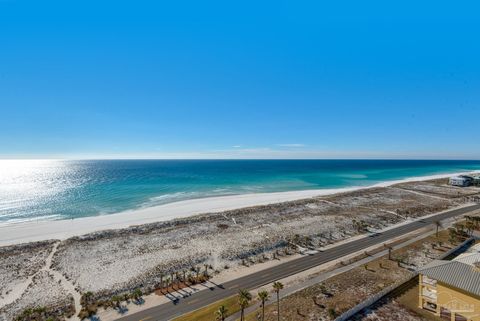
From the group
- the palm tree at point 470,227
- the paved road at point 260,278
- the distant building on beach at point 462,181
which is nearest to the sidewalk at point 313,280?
the paved road at point 260,278

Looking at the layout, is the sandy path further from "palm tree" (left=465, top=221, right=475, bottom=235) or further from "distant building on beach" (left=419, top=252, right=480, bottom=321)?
"palm tree" (left=465, top=221, right=475, bottom=235)

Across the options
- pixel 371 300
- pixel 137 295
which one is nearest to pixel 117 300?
pixel 137 295

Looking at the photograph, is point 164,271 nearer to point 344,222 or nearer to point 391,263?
point 391,263

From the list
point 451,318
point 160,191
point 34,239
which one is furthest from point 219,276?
point 160,191

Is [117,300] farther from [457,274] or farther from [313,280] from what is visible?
Answer: [457,274]

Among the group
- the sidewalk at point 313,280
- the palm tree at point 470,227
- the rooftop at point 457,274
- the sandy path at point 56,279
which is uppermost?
the rooftop at point 457,274

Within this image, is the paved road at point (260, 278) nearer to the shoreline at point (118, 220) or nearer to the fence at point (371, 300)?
the fence at point (371, 300)
